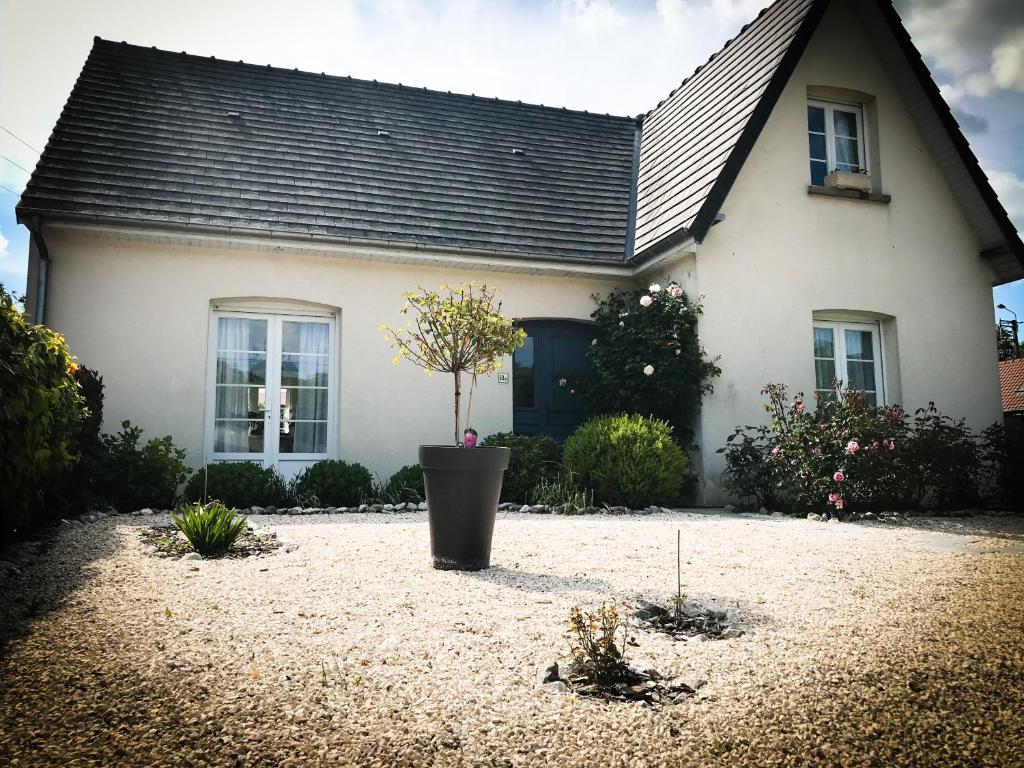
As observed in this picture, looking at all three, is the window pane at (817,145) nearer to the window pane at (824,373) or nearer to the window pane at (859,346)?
the window pane at (859,346)

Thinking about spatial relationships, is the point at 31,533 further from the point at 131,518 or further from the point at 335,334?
the point at 335,334

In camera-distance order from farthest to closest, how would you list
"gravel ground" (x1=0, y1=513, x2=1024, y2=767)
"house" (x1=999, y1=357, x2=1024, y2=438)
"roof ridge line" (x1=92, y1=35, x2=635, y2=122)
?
"house" (x1=999, y1=357, x2=1024, y2=438), "roof ridge line" (x1=92, y1=35, x2=635, y2=122), "gravel ground" (x1=0, y1=513, x2=1024, y2=767)

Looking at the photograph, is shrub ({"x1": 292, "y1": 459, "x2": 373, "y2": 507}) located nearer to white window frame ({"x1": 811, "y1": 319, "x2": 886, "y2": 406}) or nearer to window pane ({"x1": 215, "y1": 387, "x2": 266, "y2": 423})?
window pane ({"x1": 215, "y1": 387, "x2": 266, "y2": 423})

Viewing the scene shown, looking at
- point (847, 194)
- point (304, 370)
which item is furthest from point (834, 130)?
point (304, 370)

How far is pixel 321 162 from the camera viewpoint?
9.43 meters

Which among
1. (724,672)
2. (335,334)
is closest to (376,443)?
(335,334)

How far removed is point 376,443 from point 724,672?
21.8 ft

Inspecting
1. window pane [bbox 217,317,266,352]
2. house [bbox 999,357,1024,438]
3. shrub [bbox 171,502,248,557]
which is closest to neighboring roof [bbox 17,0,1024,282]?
window pane [bbox 217,317,266,352]

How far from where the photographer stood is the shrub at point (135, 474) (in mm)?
6504

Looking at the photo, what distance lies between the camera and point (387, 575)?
150 inches

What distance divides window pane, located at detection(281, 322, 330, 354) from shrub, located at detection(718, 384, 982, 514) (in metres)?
5.31

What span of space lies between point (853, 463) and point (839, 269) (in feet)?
11.3

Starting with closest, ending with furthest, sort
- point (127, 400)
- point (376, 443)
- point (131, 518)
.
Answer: point (131, 518), point (127, 400), point (376, 443)

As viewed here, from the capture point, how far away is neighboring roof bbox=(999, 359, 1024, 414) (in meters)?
22.9
